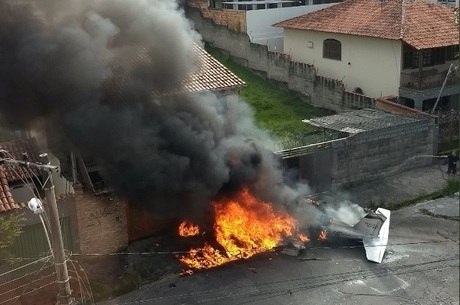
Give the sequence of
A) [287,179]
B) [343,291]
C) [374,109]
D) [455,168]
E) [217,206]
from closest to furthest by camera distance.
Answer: [343,291] < [217,206] < [287,179] < [455,168] < [374,109]

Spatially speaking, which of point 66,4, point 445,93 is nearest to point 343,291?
point 66,4

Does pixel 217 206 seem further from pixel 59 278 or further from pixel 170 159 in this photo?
pixel 59 278

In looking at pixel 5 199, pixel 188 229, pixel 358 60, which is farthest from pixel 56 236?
pixel 358 60

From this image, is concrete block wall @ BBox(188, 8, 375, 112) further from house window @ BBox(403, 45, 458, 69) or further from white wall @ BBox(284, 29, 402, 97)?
house window @ BBox(403, 45, 458, 69)

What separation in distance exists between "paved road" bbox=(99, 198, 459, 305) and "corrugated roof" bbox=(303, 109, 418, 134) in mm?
4946

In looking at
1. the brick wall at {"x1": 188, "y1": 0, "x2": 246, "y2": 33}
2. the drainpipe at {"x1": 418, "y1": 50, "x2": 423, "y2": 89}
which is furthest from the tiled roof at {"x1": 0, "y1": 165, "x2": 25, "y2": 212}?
the brick wall at {"x1": 188, "y1": 0, "x2": 246, "y2": 33}

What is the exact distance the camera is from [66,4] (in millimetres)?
16594

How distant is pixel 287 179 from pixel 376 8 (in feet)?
41.4

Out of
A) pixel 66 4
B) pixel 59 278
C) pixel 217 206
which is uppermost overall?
pixel 66 4

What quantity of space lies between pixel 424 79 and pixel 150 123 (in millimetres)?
13578

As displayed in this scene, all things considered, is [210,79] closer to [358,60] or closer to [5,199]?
[5,199]

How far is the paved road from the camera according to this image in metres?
14.0

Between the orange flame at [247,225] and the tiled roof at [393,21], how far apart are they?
A: 1136 cm

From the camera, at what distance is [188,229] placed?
672 inches
